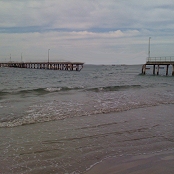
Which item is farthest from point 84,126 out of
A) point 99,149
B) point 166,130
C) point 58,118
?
point 166,130

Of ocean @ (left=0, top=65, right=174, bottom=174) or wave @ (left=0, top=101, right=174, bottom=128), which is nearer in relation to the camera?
ocean @ (left=0, top=65, right=174, bottom=174)

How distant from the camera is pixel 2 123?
8469 mm

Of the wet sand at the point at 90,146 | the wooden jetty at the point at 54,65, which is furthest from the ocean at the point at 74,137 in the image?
the wooden jetty at the point at 54,65

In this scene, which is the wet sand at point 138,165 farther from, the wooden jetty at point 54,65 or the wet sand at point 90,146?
the wooden jetty at point 54,65

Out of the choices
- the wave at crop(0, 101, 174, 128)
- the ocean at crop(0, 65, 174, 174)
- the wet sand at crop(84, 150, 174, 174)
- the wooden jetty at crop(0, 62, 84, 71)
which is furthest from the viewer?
the wooden jetty at crop(0, 62, 84, 71)

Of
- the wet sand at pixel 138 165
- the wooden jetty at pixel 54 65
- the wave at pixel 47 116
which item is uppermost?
the wooden jetty at pixel 54 65

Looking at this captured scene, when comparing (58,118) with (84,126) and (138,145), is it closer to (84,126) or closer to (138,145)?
(84,126)

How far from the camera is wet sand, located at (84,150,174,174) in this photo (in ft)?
14.8

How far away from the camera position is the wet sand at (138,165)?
452 cm

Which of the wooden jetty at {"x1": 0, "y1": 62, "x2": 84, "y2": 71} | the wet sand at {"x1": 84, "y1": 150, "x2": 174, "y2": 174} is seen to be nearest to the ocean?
the wet sand at {"x1": 84, "y1": 150, "x2": 174, "y2": 174}

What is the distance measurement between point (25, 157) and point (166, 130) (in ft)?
16.3

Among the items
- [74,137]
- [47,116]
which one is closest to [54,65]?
[47,116]

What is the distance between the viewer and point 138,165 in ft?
15.8

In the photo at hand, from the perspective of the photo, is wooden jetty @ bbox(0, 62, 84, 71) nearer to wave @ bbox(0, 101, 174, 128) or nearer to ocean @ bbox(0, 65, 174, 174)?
wave @ bbox(0, 101, 174, 128)
